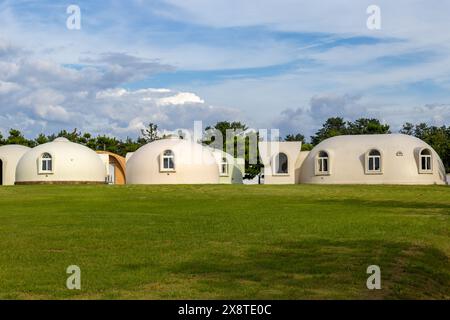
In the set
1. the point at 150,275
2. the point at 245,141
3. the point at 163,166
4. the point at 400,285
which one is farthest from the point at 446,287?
→ the point at 245,141

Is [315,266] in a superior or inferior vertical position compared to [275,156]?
inferior

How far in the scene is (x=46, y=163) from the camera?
50406 millimetres

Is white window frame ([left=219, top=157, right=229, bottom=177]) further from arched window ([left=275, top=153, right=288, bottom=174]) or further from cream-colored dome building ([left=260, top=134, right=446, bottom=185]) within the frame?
arched window ([left=275, top=153, right=288, bottom=174])

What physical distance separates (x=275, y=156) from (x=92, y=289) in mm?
45662

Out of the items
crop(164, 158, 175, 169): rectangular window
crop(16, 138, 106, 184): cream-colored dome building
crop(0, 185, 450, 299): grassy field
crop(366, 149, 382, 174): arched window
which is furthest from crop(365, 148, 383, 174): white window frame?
crop(0, 185, 450, 299): grassy field

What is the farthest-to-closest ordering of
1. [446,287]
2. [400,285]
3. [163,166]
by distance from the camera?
[163,166]
[446,287]
[400,285]

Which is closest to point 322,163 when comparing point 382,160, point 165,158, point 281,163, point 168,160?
point 281,163

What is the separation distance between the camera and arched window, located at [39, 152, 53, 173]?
5016 centimetres

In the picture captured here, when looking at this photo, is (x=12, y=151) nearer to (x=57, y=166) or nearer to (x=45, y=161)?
(x=45, y=161)

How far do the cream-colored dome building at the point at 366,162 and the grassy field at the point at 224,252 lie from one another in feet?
81.4

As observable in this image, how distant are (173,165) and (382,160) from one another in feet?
50.2
